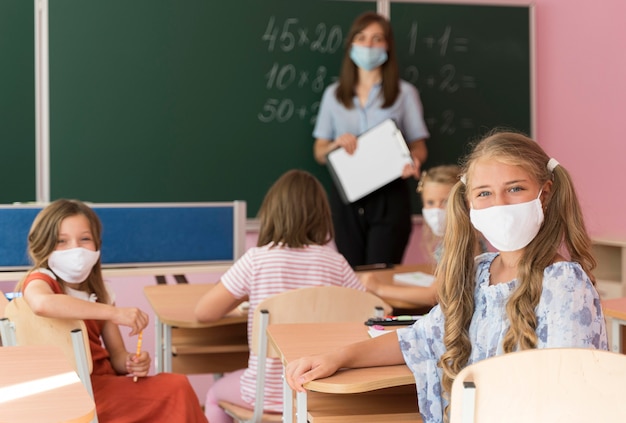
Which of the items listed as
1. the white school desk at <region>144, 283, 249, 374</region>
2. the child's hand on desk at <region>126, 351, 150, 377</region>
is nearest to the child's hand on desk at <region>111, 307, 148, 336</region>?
the child's hand on desk at <region>126, 351, 150, 377</region>

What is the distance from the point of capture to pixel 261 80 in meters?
4.83

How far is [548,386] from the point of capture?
53.9 inches

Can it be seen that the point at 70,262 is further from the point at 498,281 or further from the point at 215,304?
the point at 498,281

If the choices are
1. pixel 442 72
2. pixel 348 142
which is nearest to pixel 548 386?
pixel 348 142

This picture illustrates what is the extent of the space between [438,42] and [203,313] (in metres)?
2.87

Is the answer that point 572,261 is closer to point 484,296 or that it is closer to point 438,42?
point 484,296

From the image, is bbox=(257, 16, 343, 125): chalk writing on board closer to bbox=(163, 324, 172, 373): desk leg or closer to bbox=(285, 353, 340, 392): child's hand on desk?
bbox=(163, 324, 172, 373): desk leg

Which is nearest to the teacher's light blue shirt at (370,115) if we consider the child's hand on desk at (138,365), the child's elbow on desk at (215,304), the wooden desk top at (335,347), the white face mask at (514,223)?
the child's elbow on desk at (215,304)

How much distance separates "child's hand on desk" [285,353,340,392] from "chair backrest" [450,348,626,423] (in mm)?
447

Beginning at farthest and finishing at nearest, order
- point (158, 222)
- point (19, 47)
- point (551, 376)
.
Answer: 1. point (19, 47)
2. point (158, 222)
3. point (551, 376)

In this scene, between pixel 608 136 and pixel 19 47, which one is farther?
pixel 608 136

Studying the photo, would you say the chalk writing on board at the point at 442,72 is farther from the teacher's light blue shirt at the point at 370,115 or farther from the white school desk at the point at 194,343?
the white school desk at the point at 194,343

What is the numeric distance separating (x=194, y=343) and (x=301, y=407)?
132cm

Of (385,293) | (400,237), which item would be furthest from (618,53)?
(385,293)
